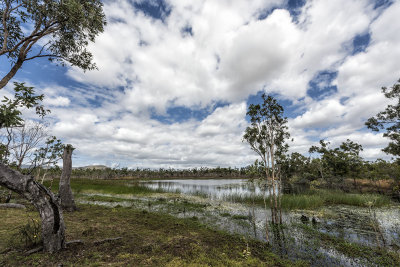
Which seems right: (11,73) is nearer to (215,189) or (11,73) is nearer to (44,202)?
(44,202)

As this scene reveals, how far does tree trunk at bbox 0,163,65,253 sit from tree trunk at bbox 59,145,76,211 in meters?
8.34

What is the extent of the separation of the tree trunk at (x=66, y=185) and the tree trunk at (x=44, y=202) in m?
8.34

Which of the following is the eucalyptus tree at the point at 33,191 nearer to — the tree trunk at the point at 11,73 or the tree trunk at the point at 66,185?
the tree trunk at the point at 11,73

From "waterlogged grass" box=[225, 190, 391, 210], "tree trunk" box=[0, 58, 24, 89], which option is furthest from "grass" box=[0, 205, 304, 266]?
"waterlogged grass" box=[225, 190, 391, 210]

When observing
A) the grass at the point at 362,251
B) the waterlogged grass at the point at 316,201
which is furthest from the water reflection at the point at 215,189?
the grass at the point at 362,251

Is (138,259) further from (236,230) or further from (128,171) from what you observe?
(128,171)

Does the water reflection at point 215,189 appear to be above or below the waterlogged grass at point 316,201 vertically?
below

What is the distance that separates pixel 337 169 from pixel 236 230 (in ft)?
145

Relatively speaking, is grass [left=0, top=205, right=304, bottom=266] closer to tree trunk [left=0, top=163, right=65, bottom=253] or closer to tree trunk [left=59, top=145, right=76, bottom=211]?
tree trunk [left=0, top=163, right=65, bottom=253]

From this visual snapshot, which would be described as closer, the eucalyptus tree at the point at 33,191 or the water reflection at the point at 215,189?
the eucalyptus tree at the point at 33,191

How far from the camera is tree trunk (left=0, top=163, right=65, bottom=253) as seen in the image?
181 inches

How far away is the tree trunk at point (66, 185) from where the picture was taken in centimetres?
1189

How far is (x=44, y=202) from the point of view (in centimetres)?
502

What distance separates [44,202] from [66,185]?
9.29 m
